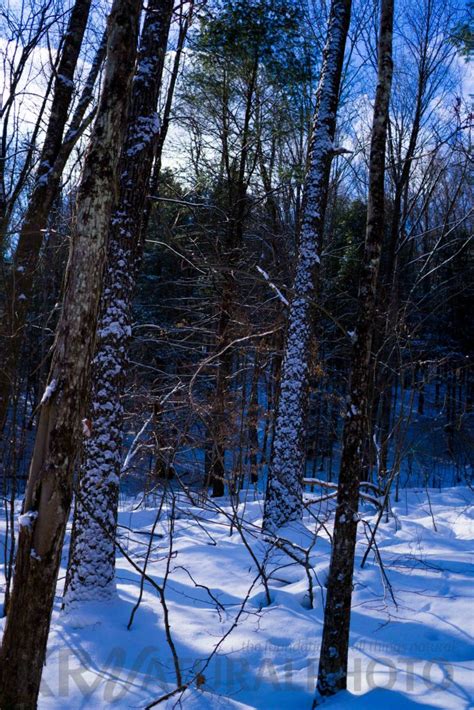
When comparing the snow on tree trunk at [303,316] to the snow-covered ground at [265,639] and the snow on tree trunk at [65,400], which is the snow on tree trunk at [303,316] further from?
the snow on tree trunk at [65,400]

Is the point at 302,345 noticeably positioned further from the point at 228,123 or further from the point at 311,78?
the point at 228,123

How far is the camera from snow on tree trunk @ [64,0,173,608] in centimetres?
485

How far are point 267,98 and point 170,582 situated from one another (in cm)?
1108

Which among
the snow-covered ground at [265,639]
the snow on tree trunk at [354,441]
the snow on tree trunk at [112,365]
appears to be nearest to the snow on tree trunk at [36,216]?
the snow on tree trunk at [112,365]

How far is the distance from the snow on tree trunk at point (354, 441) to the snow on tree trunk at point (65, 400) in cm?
169

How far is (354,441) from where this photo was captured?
11.5ft

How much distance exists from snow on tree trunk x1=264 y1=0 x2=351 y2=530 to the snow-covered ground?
3.25ft

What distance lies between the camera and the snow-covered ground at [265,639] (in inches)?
134

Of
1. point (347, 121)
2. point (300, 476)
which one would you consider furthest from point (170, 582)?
point (347, 121)

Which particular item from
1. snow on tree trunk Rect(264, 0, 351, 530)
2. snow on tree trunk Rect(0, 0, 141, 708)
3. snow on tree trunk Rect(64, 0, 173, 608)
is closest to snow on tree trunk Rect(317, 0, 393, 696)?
snow on tree trunk Rect(0, 0, 141, 708)

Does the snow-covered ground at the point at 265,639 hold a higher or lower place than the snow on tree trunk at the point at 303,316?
lower

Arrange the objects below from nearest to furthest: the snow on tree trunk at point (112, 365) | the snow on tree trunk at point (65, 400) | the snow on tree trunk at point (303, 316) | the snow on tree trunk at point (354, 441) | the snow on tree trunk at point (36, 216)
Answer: the snow on tree trunk at point (65, 400)
the snow on tree trunk at point (354, 441)
the snow on tree trunk at point (112, 365)
the snow on tree trunk at point (36, 216)
the snow on tree trunk at point (303, 316)

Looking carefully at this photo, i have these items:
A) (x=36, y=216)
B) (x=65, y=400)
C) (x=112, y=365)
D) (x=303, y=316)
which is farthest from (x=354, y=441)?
(x=36, y=216)

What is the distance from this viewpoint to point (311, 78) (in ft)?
35.4
